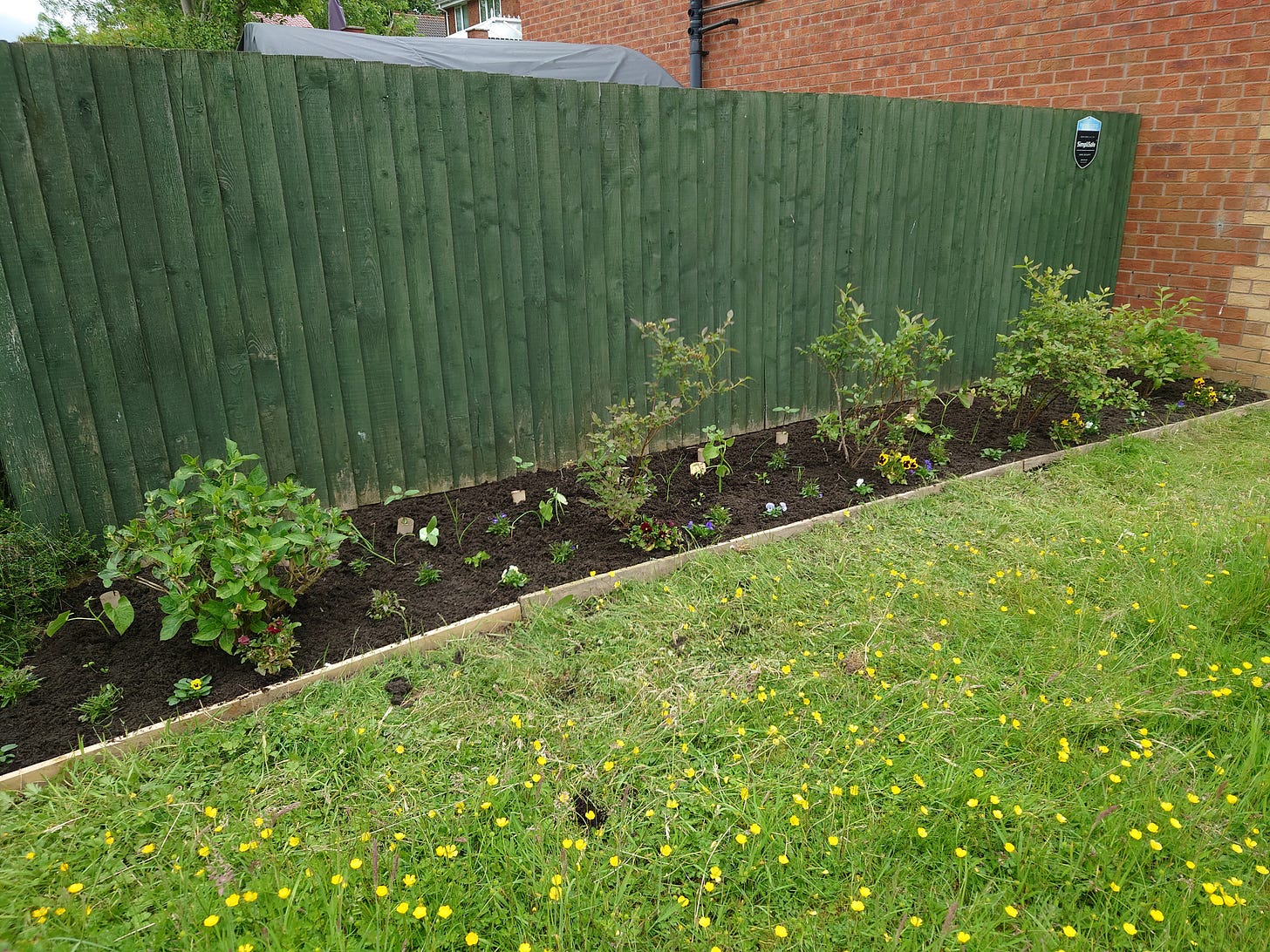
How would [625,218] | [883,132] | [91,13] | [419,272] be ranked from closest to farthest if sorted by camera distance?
[419,272]
[625,218]
[883,132]
[91,13]

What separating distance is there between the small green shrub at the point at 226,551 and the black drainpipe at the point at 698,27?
8863 mm

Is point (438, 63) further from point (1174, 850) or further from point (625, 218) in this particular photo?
point (1174, 850)

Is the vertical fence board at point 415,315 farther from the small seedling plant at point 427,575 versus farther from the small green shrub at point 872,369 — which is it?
the small green shrub at point 872,369

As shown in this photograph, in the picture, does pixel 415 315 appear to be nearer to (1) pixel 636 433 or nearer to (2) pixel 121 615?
(1) pixel 636 433

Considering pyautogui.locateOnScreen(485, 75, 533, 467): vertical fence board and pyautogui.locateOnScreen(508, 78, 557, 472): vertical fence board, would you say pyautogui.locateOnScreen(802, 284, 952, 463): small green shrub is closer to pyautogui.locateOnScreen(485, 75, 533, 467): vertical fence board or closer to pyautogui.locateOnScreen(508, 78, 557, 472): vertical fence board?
pyautogui.locateOnScreen(508, 78, 557, 472): vertical fence board

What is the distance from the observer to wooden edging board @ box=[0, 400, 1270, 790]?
2549mm

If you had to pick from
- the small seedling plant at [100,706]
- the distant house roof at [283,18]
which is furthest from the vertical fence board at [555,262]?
the distant house roof at [283,18]

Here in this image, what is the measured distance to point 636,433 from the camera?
4.24m

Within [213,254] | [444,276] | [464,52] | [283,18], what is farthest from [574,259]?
[283,18]

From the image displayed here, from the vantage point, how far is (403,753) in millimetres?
2582

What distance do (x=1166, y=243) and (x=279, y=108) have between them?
734 centimetres

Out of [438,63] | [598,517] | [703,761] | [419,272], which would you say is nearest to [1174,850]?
[703,761]

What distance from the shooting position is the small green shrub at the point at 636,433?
4020 millimetres

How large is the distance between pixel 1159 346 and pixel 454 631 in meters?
5.87
